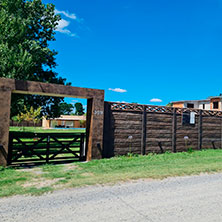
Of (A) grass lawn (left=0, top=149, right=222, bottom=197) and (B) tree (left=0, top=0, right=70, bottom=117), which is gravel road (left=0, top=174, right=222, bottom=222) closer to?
(A) grass lawn (left=0, top=149, right=222, bottom=197)

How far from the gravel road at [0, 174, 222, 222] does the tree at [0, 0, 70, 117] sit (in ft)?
36.7

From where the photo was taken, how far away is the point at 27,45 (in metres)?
16.8

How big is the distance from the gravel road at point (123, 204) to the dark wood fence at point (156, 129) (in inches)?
194

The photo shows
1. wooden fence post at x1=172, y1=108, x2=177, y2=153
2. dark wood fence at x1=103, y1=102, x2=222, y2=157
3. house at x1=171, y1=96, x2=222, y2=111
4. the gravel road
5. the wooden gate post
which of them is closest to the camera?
the gravel road

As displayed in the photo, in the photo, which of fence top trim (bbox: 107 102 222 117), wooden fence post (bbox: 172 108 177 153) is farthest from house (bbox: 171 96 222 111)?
wooden fence post (bbox: 172 108 177 153)

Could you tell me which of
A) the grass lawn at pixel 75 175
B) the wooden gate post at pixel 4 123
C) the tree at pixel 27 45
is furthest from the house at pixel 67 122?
the grass lawn at pixel 75 175

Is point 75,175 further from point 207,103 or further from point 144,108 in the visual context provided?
point 207,103

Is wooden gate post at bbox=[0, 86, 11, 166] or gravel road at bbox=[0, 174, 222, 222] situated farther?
wooden gate post at bbox=[0, 86, 11, 166]

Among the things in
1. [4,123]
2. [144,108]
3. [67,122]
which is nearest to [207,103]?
[144,108]

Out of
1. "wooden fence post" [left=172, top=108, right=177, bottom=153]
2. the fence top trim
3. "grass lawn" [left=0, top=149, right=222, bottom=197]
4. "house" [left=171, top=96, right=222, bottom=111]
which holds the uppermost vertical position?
"house" [left=171, top=96, right=222, bottom=111]

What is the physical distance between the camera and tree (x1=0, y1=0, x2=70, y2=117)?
14500mm

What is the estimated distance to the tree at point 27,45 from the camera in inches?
571

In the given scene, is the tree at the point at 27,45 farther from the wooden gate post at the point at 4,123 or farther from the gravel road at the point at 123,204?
the gravel road at the point at 123,204

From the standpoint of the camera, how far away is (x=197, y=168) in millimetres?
8703
